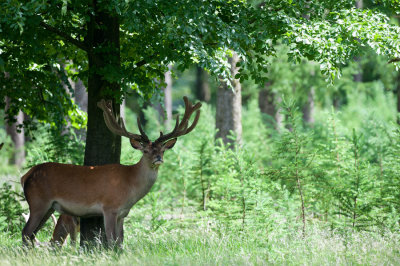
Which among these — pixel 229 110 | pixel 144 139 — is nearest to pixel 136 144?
pixel 144 139

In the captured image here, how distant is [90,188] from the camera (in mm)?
7723

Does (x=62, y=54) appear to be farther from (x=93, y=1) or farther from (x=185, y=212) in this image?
(x=185, y=212)

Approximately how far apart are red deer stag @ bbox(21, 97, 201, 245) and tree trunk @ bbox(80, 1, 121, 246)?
0.47m

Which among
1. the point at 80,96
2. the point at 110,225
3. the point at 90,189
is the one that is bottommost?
the point at 110,225

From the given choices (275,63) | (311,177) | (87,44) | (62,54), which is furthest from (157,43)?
(275,63)

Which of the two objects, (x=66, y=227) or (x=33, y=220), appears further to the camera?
(x=66, y=227)

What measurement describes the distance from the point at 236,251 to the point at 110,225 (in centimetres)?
167

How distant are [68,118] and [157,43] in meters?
3.44

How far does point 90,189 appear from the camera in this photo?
7723 millimetres

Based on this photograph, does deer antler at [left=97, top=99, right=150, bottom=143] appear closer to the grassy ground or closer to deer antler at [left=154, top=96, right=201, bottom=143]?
deer antler at [left=154, top=96, right=201, bottom=143]

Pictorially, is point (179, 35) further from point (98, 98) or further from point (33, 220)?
point (33, 220)

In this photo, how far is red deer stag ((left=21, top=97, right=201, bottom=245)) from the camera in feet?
25.3

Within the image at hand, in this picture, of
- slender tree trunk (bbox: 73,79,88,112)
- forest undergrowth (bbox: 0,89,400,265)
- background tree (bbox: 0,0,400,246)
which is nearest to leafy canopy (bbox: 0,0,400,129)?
background tree (bbox: 0,0,400,246)

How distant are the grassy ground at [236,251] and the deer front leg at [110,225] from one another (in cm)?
17
